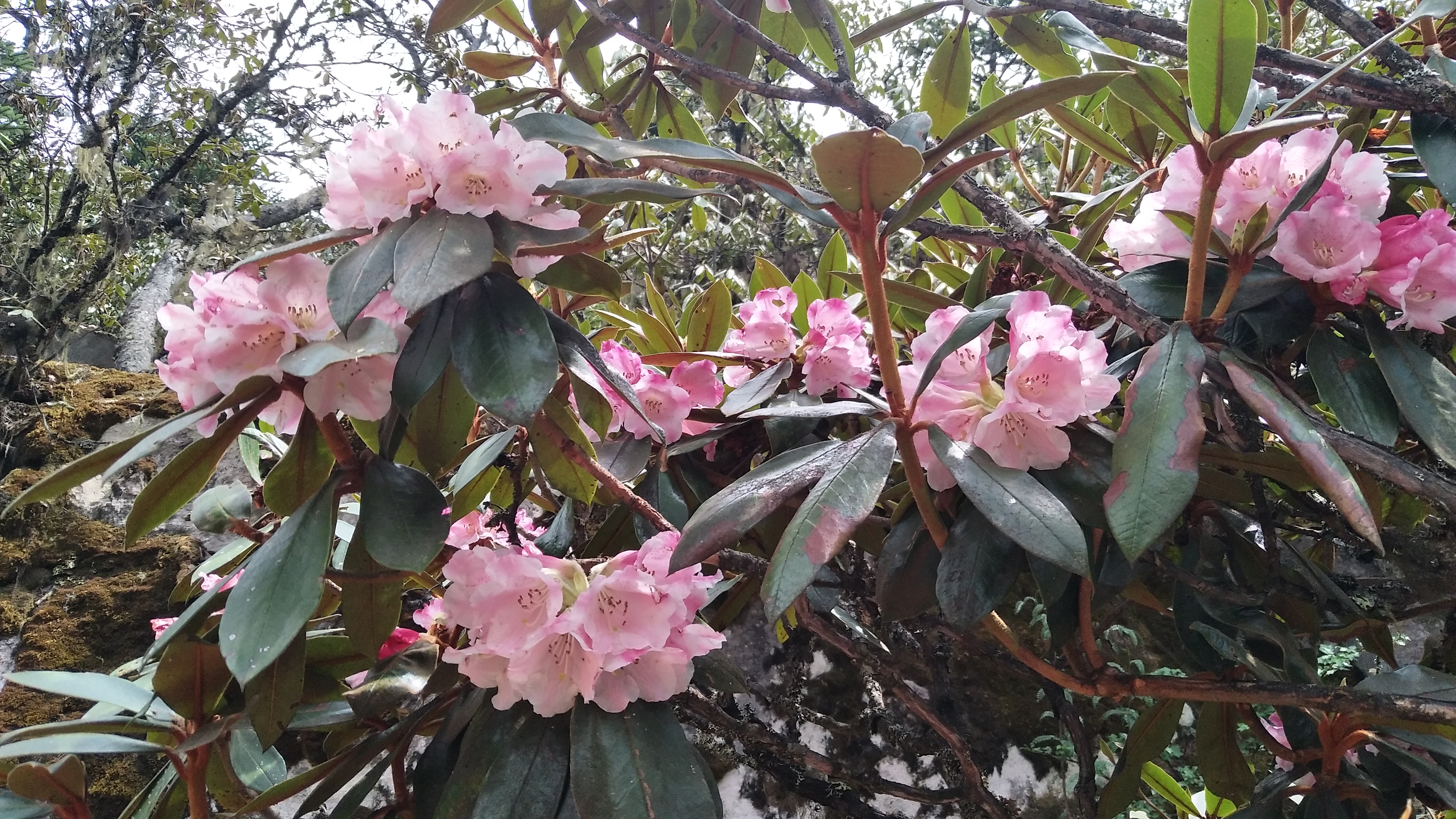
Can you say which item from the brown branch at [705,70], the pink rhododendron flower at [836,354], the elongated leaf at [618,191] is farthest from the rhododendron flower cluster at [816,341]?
the elongated leaf at [618,191]

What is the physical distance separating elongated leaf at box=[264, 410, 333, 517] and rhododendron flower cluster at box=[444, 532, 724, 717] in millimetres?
148

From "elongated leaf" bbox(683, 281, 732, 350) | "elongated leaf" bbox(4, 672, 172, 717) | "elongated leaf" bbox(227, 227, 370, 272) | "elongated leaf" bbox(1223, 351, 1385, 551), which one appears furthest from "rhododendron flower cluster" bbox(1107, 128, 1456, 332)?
"elongated leaf" bbox(4, 672, 172, 717)

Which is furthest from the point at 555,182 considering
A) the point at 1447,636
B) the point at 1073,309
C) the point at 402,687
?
the point at 1447,636

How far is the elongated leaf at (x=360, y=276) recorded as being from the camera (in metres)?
0.43

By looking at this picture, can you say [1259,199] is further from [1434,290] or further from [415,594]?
[415,594]

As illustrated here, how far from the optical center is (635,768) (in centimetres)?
47

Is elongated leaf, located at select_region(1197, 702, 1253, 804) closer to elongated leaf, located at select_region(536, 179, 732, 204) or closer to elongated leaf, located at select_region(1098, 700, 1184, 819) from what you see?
elongated leaf, located at select_region(1098, 700, 1184, 819)

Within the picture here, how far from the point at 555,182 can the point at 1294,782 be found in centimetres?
84

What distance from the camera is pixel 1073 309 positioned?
769mm

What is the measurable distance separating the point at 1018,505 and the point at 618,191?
12.1 inches

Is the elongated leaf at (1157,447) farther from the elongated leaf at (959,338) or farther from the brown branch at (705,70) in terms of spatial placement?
the brown branch at (705,70)

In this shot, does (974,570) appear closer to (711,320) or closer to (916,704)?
(916,704)

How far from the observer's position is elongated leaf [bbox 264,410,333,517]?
22.5 inches

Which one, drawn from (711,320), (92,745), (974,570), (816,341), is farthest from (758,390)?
(92,745)
